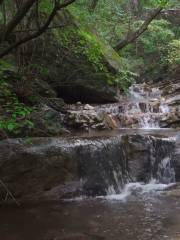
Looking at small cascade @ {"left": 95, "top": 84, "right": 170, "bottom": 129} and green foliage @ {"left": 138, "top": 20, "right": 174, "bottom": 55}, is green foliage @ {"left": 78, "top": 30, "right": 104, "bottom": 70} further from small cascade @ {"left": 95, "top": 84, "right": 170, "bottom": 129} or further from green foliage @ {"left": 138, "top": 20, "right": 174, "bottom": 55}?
green foliage @ {"left": 138, "top": 20, "right": 174, "bottom": 55}

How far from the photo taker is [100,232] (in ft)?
17.9

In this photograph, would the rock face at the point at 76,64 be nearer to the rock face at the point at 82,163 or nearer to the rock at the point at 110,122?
the rock at the point at 110,122

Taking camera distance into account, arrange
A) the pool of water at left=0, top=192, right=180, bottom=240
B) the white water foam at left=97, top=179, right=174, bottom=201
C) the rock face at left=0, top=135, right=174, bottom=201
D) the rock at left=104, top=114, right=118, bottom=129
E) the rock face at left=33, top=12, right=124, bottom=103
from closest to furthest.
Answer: the pool of water at left=0, top=192, right=180, bottom=240 → the rock face at left=0, top=135, right=174, bottom=201 → the white water foam at left=97, top=179, right=174, bottom=201 → the rock face at left=33, top=12, right=124, bottom=103 → the rock at left=104, top=114, right=118, bottom=129

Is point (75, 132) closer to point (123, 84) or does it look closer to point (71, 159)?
point (123, 84)

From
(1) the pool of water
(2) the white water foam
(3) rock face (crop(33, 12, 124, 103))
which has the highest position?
(3) rock face (crop(33, 12, 124, 103))

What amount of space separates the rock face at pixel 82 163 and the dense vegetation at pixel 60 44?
537 mm

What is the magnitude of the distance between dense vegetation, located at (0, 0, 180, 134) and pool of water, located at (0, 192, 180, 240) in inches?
A: 50.9

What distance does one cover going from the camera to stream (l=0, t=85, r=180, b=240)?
5488mm

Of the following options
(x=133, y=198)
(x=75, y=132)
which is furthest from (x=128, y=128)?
(x=133, y=198)

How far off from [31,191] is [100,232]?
74.4 inches

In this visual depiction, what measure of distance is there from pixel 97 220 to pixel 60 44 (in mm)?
4972

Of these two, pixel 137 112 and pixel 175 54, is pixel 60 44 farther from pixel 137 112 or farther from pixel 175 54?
pixel 175 54

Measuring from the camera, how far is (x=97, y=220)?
19.4ft

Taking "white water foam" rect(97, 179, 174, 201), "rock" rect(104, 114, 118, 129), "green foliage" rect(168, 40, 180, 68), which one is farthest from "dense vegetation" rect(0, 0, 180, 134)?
"white water foam" rect(97, 179, 174, 201)
